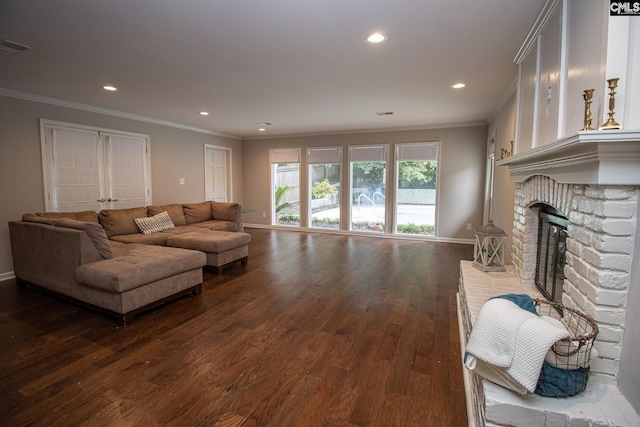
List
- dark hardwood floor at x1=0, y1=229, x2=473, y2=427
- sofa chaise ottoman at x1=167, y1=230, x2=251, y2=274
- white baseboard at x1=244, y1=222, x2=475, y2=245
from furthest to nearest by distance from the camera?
white baseboard at x1=244, y1=222, x2=475, y2=245, sofa chaise ottoman at x1=167, y1=230, x2=251, y2=274, dark hardwood floor at x1=0, y1=229, x2=473, y2=427

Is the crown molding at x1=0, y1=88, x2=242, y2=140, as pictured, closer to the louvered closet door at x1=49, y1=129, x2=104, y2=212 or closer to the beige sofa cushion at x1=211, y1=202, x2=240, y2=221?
the louvered closet door at x1=49, y1=129, x2=104, y2=212

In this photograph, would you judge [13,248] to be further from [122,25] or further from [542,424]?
[542,424]

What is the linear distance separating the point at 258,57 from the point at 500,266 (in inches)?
116

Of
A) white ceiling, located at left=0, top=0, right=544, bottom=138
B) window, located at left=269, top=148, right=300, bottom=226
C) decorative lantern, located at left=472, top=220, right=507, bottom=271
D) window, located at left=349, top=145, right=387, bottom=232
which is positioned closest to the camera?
white ceiling, located at left=0, top=0, right=544, bottom=138

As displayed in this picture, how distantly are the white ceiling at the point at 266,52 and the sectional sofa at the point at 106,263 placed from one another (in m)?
1.58

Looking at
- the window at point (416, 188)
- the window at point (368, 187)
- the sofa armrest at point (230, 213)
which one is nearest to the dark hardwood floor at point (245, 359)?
the sofa armrest at point (230, 213)

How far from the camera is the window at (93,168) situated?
4.36m

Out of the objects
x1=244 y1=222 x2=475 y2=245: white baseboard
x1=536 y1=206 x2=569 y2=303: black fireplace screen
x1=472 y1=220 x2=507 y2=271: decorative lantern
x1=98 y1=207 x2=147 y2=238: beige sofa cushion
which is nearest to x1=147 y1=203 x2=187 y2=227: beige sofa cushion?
x1=98 y1=207 x2=147 y2=238: beige sofa cushion

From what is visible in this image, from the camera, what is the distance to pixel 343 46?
2.59 m

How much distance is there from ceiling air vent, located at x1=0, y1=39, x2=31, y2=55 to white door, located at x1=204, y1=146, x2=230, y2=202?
169 inches

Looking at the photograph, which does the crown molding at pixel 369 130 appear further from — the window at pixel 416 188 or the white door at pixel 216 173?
the white door at pixel 216 173

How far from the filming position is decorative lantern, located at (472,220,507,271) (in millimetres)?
2758

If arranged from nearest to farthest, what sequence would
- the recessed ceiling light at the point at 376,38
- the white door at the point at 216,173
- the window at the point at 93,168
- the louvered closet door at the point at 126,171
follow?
the recessed ceiling light at the point at 376,38 < the window at the point at 93,168 < the louvered closet door at the point at 126,171 < the white door at the point at 216,173

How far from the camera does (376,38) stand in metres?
2.44
